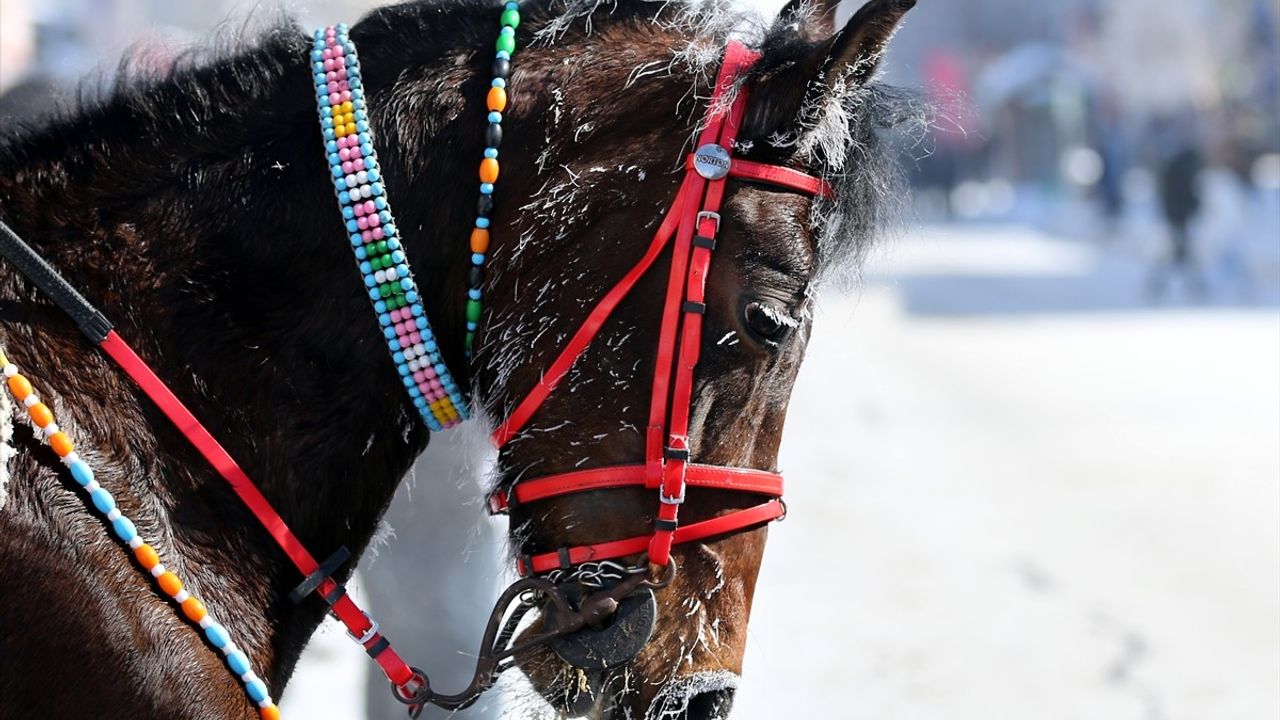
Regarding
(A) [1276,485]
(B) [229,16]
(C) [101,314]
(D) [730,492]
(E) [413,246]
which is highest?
(B) [229,16]

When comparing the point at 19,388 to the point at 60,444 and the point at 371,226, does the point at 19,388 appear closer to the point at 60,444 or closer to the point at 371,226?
the point at 60,444

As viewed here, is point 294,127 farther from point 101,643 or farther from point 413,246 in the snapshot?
point 101,643

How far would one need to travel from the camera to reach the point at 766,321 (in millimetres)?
1824

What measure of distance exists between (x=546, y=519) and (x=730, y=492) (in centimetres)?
29

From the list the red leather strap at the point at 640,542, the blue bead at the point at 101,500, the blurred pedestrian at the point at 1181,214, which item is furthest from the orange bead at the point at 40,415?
the blurred pedestrian at the point at 1181,214

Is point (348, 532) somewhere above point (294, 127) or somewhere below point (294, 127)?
below

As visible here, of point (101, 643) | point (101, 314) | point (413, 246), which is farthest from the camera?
point (413, 246)

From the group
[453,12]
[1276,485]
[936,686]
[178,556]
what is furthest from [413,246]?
[1276,485]

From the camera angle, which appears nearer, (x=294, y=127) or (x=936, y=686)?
(x=294, y=127)

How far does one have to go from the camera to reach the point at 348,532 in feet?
6.39

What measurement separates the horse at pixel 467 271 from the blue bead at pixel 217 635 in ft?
0.14

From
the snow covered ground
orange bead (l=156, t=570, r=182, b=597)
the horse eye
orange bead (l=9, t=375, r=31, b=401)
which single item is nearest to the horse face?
the horse eye

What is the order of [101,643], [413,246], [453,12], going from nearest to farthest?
[101,643] < [413,246] < [453,12]

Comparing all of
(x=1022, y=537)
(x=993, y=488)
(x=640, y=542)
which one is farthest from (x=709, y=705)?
(x=993, y=488)
